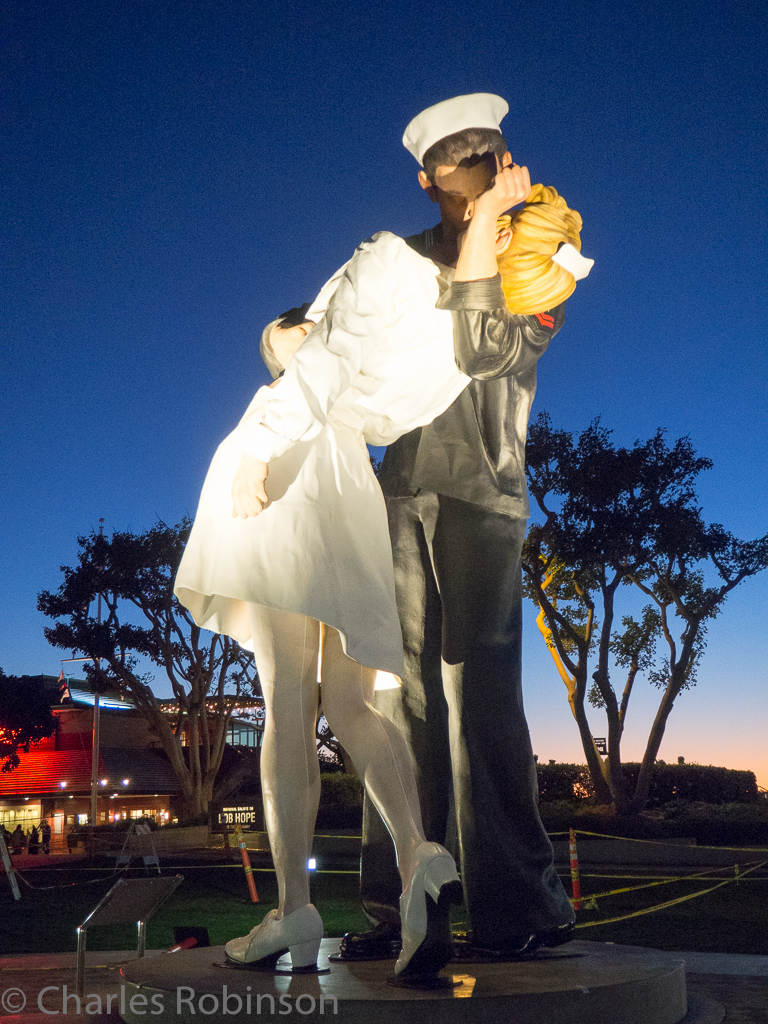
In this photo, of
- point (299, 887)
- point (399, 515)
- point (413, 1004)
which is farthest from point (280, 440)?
point (413, 1004)

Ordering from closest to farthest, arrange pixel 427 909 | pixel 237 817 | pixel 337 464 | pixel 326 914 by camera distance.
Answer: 1. pixel 427 909
2. pixel 337 464
3. pixel 326 914
4. pixel 237 817

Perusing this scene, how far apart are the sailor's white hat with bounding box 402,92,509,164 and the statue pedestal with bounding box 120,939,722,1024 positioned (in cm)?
282

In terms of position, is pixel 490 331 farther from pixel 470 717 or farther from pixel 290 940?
pixel 290 940

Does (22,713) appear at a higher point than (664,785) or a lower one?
higher

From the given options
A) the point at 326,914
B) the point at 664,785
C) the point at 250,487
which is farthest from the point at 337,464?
the point at 664,785

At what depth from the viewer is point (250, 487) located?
2.96 meters

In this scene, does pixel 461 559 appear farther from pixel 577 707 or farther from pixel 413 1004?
pixel 577 707

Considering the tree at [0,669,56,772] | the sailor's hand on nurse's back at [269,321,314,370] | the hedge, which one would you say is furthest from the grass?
the tree at [0,669,56,772]

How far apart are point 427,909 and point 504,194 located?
2296 millimetres

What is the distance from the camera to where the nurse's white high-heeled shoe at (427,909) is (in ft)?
8.98

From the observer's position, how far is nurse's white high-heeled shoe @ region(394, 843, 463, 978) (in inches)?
108

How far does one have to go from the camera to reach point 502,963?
10.8 feet

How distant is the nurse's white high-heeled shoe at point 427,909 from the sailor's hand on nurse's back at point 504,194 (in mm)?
2060

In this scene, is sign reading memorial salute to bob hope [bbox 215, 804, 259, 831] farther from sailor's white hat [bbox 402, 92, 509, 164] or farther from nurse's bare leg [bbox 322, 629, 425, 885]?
sailor's white hat [bbox 402, 92, 509, 164]
